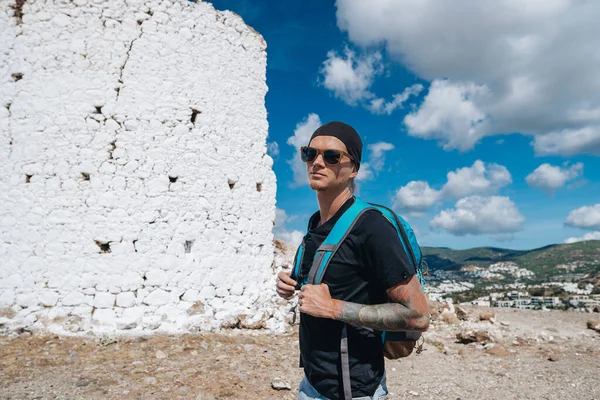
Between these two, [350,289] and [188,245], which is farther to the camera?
[188,245]

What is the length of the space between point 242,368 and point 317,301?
4591 millimetres

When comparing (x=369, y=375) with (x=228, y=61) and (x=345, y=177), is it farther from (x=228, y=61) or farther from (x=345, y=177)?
(x=228, y=61)

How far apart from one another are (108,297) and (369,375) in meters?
6.36

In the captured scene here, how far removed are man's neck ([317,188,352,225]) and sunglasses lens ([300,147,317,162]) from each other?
0.21 m

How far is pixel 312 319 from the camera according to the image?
2.14 meters

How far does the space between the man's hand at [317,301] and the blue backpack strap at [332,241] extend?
7 cm

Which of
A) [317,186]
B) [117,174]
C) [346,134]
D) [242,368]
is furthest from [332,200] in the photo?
[117,174]

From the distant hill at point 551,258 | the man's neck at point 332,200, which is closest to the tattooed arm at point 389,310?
the man's neck at point 332,200

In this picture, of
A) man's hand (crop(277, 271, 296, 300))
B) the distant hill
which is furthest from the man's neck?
the distant hill

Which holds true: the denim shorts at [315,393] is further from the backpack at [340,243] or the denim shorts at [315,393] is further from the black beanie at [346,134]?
the black beanie at [346,134]

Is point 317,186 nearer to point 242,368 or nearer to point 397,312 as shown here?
point 397,312

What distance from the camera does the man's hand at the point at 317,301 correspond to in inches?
74.3

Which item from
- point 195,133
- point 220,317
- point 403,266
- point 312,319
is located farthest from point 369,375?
point 195,133

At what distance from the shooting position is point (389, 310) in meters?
1.82
